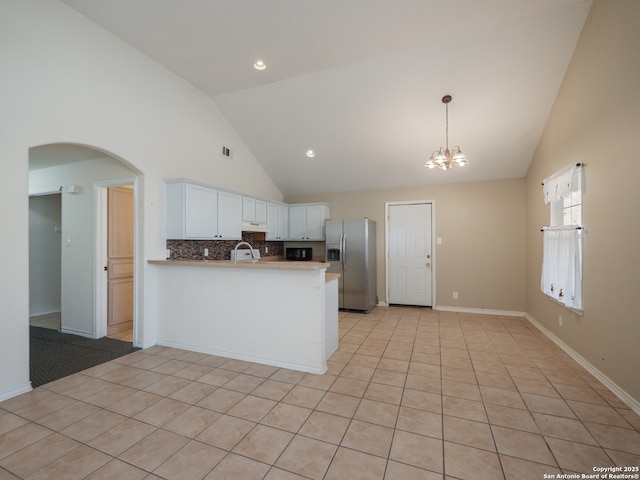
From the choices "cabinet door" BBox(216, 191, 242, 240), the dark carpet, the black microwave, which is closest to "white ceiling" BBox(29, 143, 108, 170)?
"cabinet door" BBox(216, 191, 242, 240)

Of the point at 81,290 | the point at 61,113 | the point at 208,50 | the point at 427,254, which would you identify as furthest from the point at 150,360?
the point at 427,254

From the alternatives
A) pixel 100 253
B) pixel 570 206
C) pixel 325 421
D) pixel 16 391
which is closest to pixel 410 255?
pixel 570 206

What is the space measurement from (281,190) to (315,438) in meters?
5.24

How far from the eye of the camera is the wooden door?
396 centimetres

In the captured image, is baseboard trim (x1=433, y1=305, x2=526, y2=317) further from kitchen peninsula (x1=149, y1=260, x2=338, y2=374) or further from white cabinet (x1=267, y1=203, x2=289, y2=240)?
white cabinet (x1=267, y1=203, x2=289, y2=240)

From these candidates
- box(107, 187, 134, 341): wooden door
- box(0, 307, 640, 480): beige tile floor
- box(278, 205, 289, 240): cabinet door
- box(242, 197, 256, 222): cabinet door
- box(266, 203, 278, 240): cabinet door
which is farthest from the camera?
box(278, 205, 289, 240): cabinet door

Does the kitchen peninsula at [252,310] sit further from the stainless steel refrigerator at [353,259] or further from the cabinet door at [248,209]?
the stainless steel refrigerator at [353,259]

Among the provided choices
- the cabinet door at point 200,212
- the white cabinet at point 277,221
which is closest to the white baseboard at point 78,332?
the cabinet door at point 200,212

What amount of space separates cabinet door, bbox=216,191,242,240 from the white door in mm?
2976

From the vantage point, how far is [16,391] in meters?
2.37

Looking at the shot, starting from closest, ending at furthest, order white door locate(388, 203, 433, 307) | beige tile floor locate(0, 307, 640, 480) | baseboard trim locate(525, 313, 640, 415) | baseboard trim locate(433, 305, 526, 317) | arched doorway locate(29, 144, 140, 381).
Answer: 1. beige tile floor locate(0, 307, 640, 480)
2. baseboard trim locate(525, 313, 640, 415)
3. arched doorway locate(29, 144, 140, 381)
4. baseboard trim locate(433, 305, 526, 317)
5. white door locate(388, 203, 433, 307)

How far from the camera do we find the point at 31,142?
2.43m

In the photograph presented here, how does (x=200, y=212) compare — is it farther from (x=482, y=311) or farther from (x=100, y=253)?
(x=482, y=311)

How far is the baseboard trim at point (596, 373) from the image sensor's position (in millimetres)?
2190
